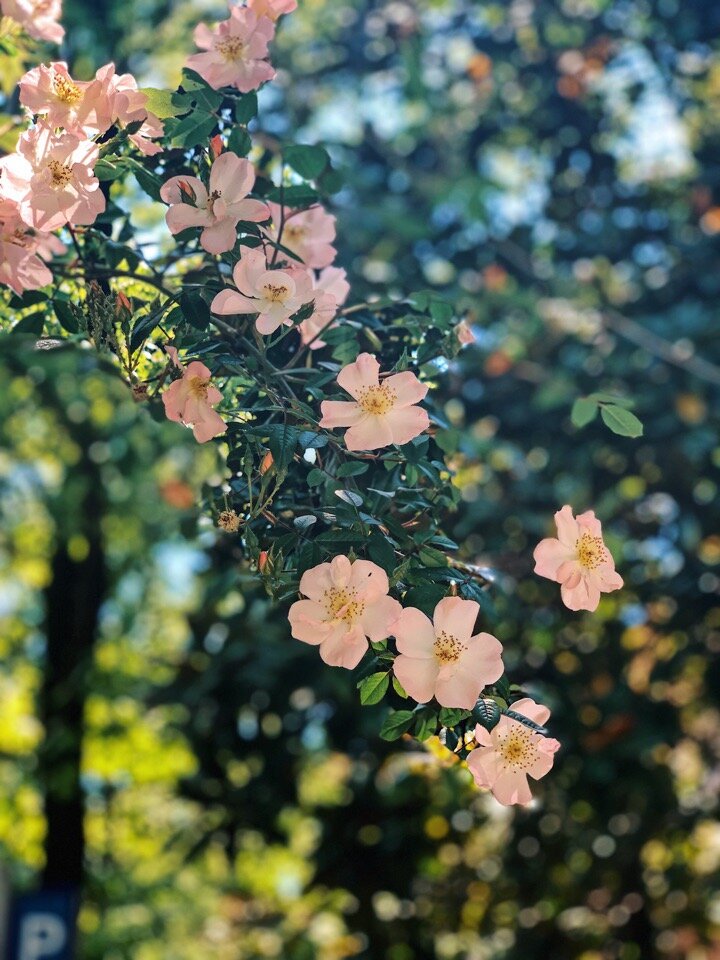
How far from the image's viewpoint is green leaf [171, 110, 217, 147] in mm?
1249

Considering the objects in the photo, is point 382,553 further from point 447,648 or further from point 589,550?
point 589,550

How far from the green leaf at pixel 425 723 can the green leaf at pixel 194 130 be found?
68cm

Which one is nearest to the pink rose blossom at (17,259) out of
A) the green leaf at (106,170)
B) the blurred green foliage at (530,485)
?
the green leaf at (106,170)

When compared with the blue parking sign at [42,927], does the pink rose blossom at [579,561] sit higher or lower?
higher

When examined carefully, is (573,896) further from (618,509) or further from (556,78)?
(556,78)

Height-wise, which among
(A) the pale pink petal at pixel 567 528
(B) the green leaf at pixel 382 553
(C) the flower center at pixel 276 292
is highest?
(C) the flower center at pixel 276 292

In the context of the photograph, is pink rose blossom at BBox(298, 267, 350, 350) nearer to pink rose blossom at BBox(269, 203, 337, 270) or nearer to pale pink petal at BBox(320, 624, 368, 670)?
pink rose blossom at BBox(269, 203, 337, 270)

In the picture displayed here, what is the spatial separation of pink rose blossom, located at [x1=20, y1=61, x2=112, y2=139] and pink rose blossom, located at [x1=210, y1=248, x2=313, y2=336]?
0.79ft

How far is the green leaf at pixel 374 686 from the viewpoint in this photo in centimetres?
113

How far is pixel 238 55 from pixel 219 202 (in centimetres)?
23

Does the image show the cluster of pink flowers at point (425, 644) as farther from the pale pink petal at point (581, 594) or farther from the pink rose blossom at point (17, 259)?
the pink rose blossom at point (17, 259)

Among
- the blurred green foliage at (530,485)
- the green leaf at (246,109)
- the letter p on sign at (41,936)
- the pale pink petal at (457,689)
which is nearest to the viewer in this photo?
the pale pink petal at (457,689)

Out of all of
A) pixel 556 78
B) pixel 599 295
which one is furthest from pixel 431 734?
pixel 556 78

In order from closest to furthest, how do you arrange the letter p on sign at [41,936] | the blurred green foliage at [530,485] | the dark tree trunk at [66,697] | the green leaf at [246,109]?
the green leaf at [246,109] < the blurred green foliage at [530,485] < the letter p on sign at [41,936] < the dark tree trunk at [66,697]
